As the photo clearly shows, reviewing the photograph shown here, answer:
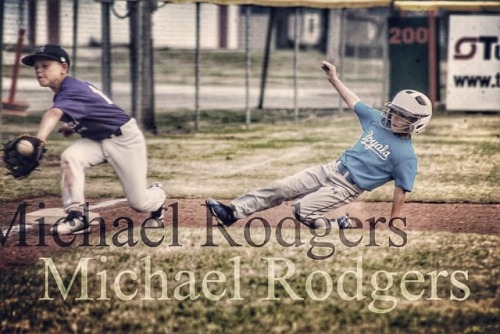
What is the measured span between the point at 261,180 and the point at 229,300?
4472 mm

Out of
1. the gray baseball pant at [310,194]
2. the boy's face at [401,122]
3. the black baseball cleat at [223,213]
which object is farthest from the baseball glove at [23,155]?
the boy's face at [401,122]

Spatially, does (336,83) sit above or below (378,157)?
above

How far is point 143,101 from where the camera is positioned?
14039mm

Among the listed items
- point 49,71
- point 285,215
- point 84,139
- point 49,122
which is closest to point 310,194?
point 285,215

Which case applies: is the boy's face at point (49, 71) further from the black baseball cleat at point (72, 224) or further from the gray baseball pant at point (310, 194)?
the gray baseball pant at point (310, 194)

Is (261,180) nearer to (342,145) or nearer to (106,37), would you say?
(342,145)

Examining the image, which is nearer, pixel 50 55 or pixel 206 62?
pixel 50 55

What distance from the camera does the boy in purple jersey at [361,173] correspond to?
7312mm

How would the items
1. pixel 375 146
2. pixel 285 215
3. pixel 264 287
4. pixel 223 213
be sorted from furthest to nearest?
pixel 285 215, pixel 223 213, pixel 375 146, pixel 264 287

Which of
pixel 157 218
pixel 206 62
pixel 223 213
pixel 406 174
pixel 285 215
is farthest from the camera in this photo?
pixel 206 62

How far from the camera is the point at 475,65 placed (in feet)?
52.9

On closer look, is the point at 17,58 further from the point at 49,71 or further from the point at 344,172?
the point at 344,172

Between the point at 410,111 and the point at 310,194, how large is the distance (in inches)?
40.1

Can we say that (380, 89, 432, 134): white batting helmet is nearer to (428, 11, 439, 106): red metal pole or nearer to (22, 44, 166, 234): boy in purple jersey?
(22, 44, 166, 234): boy in purple jersey
